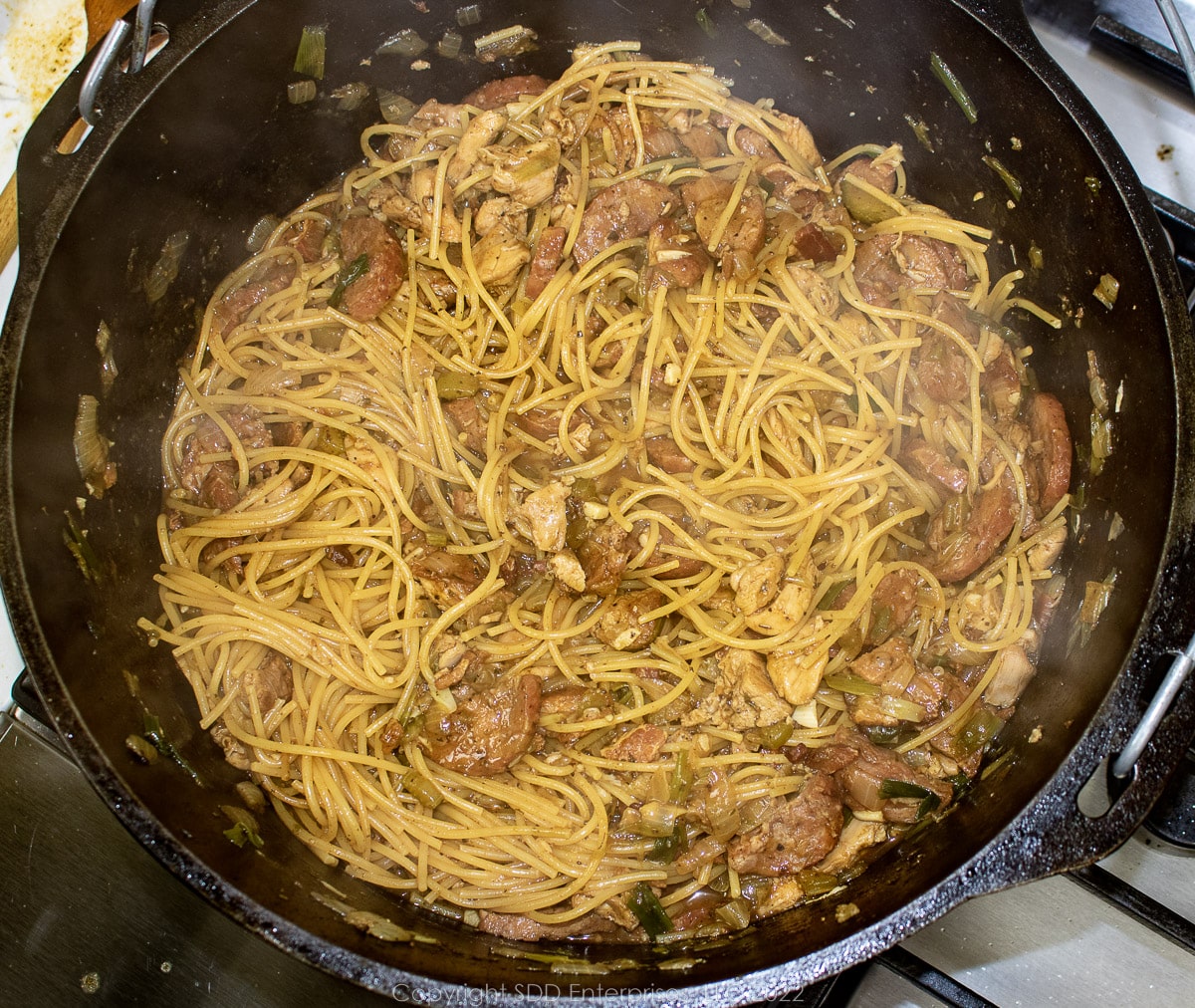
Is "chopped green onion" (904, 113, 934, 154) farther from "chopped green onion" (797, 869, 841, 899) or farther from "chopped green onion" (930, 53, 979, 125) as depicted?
"chopped green onion" (797, 869, 841, 899)

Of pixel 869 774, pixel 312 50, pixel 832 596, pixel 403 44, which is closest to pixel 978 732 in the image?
pixel 869 774

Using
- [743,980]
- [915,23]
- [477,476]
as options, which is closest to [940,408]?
[915,23]

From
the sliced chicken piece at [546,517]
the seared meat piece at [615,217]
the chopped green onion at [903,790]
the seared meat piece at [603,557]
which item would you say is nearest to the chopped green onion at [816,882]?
the chopped green onion at [903,790]

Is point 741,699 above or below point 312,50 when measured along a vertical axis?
below

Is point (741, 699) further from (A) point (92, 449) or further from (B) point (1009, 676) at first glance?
(A) point (92, 449)

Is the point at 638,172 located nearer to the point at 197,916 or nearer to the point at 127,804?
the point at 127,804

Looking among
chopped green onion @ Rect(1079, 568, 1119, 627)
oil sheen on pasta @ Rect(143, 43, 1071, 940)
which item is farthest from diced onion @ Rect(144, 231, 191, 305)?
chopped green onion @ Rect(1079, 568, 1119, 627)
